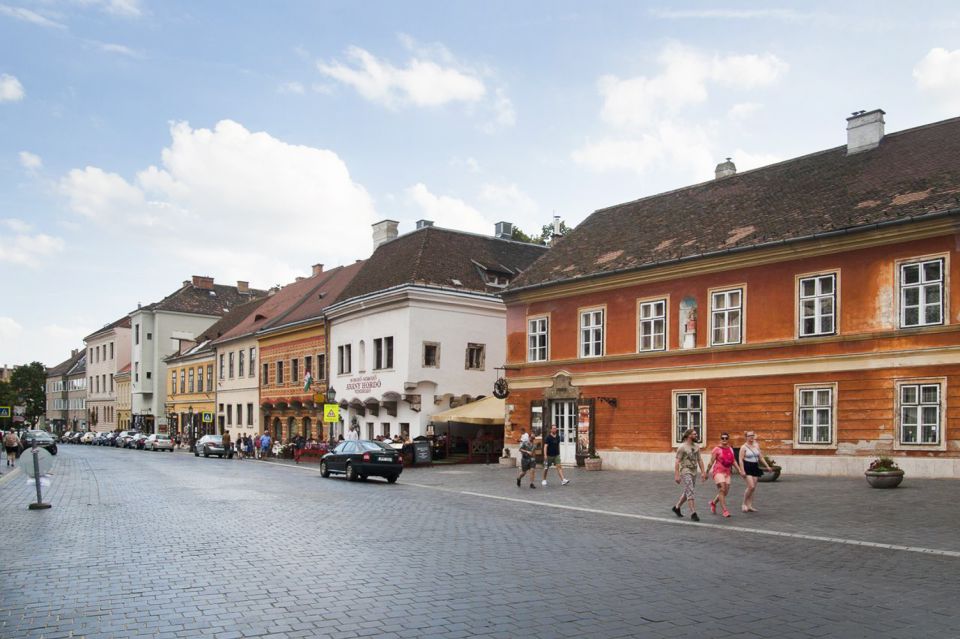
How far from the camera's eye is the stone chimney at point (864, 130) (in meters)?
28.1

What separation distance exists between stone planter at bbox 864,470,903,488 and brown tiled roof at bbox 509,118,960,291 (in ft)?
22.6

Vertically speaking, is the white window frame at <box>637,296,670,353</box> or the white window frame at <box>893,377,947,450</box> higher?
the white window frame at <box>637,296,670,353</box>

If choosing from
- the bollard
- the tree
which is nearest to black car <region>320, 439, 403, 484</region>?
the bollard

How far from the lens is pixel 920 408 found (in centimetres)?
2233

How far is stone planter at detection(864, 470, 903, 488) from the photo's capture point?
19.9m

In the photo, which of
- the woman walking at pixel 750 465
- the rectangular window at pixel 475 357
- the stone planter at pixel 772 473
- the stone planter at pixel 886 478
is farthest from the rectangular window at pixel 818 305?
the rectangular window at pixel 475 357

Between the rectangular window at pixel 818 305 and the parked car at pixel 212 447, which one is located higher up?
the rectangular window at pixel 818 305

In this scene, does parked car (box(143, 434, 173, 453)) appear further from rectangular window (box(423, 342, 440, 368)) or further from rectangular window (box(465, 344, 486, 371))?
rectangular window (box(465, 344, 486, 371))

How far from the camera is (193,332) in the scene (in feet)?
277

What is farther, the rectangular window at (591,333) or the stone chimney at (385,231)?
the stone chimney at (385,231)

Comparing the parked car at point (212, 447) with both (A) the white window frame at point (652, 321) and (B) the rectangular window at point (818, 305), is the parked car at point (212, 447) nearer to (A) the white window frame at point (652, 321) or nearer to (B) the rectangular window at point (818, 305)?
(A) the white window frame at point (652, 321)

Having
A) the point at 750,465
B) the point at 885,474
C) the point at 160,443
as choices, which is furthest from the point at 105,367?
the point at 750,465

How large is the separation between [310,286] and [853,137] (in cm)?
3927

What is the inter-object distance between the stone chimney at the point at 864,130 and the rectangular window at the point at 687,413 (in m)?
9.81
